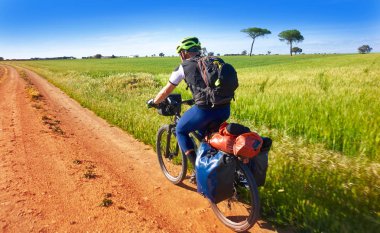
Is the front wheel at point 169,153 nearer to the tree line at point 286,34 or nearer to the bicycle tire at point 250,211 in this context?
the bicycle tire at point 250,211

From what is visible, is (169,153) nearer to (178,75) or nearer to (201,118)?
(201,118)

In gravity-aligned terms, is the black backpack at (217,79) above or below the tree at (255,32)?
below

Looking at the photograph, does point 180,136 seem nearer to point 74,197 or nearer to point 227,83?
point 227,83

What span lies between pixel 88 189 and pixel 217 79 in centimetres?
299

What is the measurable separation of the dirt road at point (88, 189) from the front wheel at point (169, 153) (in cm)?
16

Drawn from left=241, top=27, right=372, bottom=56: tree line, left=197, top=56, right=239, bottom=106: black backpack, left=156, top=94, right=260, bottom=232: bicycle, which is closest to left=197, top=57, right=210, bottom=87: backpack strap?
left=197, top=56, right=239, bottom=106: black backpack

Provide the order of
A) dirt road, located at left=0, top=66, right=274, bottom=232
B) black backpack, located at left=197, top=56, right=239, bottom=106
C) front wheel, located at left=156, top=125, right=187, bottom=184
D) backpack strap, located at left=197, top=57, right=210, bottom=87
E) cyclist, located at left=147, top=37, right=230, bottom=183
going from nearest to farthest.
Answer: black backpack, located at left=197, top=56, right=239, bottom=106 < backpack strap, located at left=197, top=57, right=210, bottom=87 < cyclist, located at left=147, top=37, right=230, bottom=183 < dirt road, located at left=0, top=66, right=274, bottom=232 < front wheel, located at left=156, top=125, right=187, bottom=184

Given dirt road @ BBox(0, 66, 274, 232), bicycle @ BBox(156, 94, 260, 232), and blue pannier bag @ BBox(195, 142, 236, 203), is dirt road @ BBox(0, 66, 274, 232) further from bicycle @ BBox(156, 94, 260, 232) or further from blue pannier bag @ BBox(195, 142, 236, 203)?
blue pannier bag @ BBox(195, 142, 236, 203)

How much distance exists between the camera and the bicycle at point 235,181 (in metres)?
3.43

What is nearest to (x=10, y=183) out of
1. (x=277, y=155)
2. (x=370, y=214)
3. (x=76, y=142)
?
(x=76, y=142)

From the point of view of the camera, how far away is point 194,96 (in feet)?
13.0

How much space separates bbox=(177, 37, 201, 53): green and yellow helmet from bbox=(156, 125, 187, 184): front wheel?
62.1 inches

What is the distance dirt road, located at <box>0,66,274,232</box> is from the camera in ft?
13.0

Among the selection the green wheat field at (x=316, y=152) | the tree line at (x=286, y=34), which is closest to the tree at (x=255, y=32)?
the tree line at (x=286, y=34)
